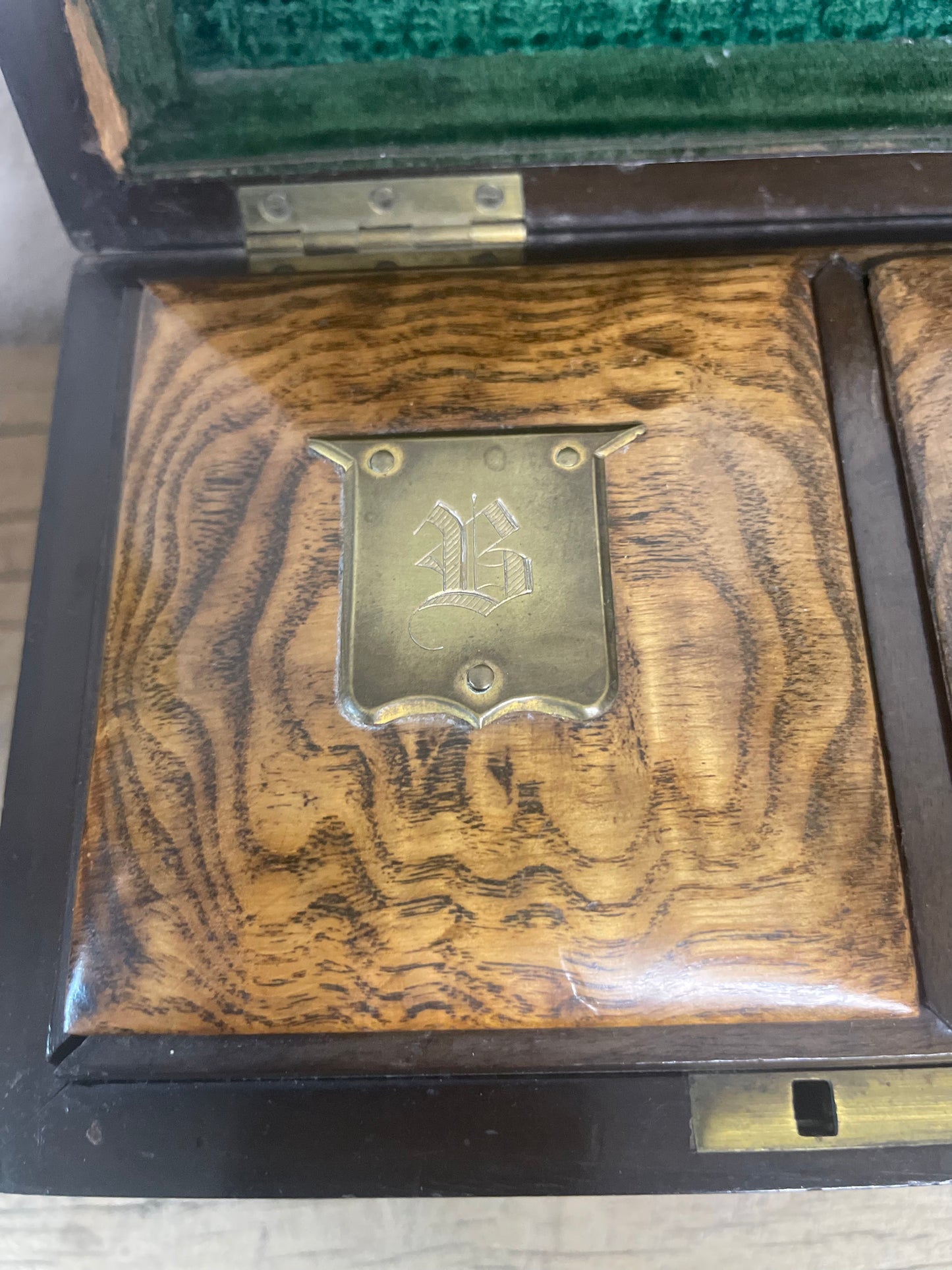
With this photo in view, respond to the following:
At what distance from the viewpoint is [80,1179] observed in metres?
0.53

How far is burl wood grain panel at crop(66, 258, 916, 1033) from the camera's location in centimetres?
52

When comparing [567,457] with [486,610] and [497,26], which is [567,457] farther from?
[497,26]

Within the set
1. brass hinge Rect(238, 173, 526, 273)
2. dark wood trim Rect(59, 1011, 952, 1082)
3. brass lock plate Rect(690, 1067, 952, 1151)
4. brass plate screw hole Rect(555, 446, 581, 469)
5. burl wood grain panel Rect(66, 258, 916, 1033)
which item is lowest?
brass lock plate Rect(690, 1067, 952, 1151)

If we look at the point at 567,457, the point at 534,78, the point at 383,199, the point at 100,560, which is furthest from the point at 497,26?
the point at 100,560

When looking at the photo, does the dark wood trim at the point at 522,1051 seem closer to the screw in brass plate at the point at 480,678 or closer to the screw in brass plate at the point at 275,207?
the screw in brass plate at the point at 480,678

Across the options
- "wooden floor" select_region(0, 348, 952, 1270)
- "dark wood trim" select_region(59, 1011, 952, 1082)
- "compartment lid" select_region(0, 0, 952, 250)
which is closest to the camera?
"dark wood trim" select_region(59, 1011, 952, 1082)

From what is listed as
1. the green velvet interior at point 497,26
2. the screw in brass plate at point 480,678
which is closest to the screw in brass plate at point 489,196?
the green velvet interior at point 497,26

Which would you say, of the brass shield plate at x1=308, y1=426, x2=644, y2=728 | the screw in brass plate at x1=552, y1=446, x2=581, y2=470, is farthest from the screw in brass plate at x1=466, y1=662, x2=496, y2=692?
the screw in brass plate at x1=552, y1=446, x2=581, y2=470

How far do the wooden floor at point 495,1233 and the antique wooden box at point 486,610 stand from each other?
344 millimetres

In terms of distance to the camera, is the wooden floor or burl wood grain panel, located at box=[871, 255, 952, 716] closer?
burl wood grain panel, located at box=[871, 255, 952, 716]

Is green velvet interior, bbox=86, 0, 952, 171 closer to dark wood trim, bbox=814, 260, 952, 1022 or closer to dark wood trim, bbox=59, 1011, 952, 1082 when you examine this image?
dark wood trim, bbox=814, 260, 952, 1022

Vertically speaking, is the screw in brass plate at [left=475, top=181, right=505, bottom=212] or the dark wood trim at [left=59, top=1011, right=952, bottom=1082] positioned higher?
the screw in brass plate at [left=475, top=181, right=505, bottom=212]

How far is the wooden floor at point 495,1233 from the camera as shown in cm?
80

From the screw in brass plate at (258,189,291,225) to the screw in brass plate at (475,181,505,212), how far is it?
5.2 inches
